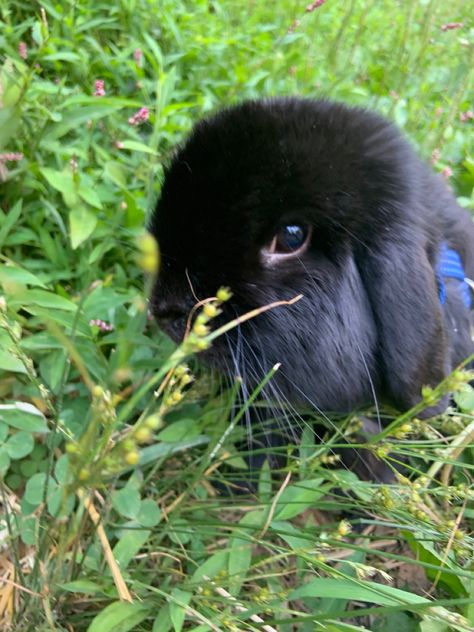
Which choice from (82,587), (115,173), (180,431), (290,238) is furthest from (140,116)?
(82,587)

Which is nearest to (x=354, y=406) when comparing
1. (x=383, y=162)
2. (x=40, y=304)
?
(x=383, y=162)

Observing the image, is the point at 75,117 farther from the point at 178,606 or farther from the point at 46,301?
the point at 178,606

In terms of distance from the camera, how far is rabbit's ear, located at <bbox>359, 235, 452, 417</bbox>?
1.30 m

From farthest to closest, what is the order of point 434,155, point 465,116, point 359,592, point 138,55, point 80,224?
point 465,116 → point 434,155 → point 138,55 → point 80,224 → point 359,592

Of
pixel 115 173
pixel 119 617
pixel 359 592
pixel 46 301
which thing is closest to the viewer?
pixel 359 592

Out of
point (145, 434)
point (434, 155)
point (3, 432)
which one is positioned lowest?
point (3, 432)

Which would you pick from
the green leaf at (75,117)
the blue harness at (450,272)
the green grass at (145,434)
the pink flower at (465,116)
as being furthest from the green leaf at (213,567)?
the pink flower at (465,116)

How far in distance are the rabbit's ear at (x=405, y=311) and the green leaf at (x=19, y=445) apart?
0.92 meters

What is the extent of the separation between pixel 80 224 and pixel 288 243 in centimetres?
68

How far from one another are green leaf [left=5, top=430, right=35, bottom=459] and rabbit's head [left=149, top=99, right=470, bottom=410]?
1.50 feet

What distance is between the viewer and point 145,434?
1.77ft

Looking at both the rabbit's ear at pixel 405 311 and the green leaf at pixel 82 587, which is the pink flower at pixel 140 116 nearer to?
the rabbit's ear at pixel 405 311

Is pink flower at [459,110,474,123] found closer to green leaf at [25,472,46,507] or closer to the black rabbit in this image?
the black rabbit

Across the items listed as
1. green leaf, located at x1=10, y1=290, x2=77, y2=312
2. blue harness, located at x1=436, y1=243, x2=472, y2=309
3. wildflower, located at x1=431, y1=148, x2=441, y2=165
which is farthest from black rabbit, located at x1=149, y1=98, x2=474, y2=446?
wildflower, located at x1=431, y1=148, x2=441, y2=165
